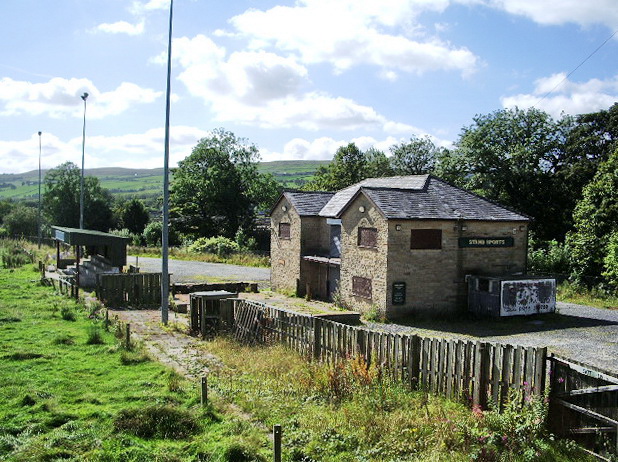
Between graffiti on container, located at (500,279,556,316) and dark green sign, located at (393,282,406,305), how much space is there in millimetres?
3980

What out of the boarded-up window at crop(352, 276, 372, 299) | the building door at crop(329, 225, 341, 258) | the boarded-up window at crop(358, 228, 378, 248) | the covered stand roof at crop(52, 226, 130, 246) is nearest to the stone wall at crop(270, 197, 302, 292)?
the building door at crop(329, 225, 341, 258)

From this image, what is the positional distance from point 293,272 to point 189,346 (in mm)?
15249

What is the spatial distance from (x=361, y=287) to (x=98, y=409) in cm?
1603

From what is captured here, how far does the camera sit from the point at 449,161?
165 feet

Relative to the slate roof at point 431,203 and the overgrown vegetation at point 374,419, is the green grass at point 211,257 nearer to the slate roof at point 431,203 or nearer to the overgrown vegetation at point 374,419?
Answer: the slate roof at point 431,203

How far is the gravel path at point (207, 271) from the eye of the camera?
34875 millimetres

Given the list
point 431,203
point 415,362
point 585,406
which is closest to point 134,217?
point 431,203

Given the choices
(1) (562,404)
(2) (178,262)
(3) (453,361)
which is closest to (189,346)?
(3) (453,361)

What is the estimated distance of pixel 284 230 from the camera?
3164cm

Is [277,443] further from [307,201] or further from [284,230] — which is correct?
[284,230]

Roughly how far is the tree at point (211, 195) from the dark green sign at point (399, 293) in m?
42.1

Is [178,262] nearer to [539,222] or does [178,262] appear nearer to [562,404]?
[539,222]

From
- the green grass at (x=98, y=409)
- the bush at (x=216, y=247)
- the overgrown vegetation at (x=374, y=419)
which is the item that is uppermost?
the bush at (x=216, y=247)

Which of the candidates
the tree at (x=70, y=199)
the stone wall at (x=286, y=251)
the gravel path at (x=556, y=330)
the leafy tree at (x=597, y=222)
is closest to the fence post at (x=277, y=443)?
the gravel path at (x=556, y=330)
